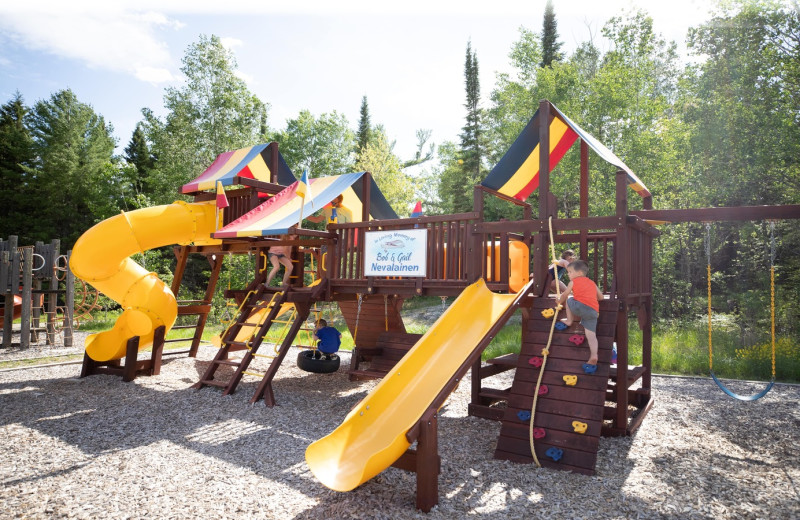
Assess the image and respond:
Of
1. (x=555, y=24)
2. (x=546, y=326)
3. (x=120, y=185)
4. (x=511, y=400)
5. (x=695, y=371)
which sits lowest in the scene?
(x=695, y=371)

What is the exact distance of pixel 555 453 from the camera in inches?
199

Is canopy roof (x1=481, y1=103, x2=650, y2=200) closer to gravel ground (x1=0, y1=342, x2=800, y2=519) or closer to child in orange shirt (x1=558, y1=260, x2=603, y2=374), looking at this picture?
child in orange shirt (x1=558, y1=260, x2=603, y2=374)

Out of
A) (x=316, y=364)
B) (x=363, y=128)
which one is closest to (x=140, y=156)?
(x=363, y=128)

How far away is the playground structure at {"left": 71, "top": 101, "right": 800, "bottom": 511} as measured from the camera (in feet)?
16.4

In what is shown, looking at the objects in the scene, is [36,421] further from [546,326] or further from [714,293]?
[714,293]

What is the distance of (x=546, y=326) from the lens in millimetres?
6047

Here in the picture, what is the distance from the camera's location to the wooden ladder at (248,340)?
860cm

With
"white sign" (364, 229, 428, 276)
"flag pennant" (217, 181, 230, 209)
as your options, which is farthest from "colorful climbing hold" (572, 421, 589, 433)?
"flag pennant" (217, 181, 230, 209)

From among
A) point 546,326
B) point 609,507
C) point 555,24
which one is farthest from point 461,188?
point 609,507

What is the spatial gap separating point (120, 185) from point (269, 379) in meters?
28.4

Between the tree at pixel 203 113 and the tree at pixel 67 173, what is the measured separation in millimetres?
5764

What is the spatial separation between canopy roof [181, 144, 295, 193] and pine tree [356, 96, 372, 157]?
26.0 m

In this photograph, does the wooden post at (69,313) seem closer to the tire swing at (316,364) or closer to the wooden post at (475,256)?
the tire swing at (316,364)

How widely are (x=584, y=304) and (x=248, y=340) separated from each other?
6.06 m
